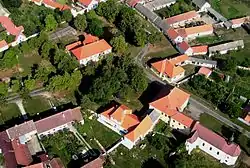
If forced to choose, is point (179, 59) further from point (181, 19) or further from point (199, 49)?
point (181, 19)

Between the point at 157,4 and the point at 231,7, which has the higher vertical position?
the point at 157,4

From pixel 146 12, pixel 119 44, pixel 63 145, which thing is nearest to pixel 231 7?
pixel 146 12

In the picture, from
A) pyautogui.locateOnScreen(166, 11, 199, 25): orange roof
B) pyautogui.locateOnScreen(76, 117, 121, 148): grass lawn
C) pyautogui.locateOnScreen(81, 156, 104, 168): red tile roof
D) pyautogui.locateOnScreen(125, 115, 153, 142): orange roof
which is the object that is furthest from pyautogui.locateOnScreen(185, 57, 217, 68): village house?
pyautogui.locateOnScreen(81, 156, 104, 168): red tile roof

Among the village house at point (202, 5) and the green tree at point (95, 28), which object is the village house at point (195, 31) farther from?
the green tree at point (95, 28)

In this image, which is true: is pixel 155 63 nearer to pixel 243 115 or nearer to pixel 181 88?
pixel 181 88

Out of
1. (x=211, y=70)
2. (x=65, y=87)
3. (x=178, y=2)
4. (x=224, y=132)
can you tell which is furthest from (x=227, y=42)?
(x=65, y=87)

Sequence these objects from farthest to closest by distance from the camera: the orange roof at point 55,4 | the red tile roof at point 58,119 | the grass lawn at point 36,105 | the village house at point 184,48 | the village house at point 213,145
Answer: the orange roof at point 55,4 → the village house at point 184,48 → the grass lawn at point 36,105 → the red tile roof at point 58,119 → the village house at point 213,145

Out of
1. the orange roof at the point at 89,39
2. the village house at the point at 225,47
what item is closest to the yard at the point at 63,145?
the orange roof at the point at 89,39
